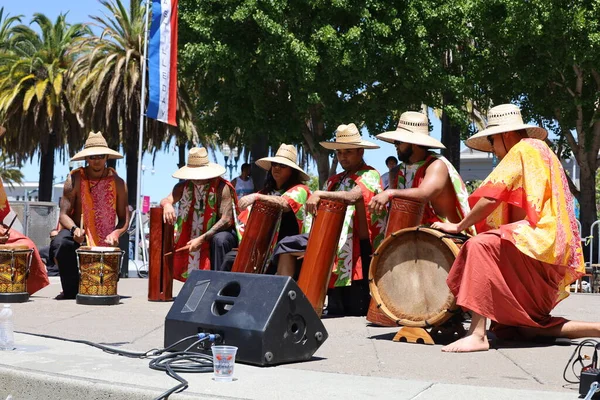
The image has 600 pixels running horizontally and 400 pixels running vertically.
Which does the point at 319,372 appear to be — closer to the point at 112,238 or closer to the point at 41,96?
the point at 112,238

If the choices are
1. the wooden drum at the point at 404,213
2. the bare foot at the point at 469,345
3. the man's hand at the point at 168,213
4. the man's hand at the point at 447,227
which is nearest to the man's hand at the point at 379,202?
the wooden drum at the point at 404,213

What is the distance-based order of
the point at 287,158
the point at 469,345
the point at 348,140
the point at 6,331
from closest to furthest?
the point at 6,331 → the point at 469,345 → the point at 348,140 → the point at 287,158

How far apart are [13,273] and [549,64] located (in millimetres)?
17710

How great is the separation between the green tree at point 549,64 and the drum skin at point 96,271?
52.6 ft

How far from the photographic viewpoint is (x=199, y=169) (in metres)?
9.49

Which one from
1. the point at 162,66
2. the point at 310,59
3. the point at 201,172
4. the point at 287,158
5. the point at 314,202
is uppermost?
the point at 310,59

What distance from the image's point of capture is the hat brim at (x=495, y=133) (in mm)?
6234

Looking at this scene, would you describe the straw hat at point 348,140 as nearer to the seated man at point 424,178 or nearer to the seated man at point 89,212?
the seated man at point 424,178

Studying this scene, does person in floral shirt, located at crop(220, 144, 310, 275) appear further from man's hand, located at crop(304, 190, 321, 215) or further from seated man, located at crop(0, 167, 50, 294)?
seated man, located at crop(0, 167, 50, 294)

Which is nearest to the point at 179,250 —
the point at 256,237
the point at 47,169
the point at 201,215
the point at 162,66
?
the point at 201,215

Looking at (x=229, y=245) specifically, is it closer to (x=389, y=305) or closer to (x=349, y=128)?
(x=349, y=128)

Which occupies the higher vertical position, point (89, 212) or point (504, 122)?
point (504, 122)

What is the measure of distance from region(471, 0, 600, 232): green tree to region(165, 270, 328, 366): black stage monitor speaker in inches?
730

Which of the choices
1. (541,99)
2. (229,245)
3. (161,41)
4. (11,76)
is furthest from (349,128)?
(11,76)
